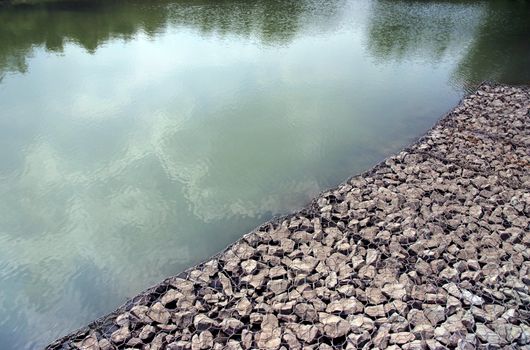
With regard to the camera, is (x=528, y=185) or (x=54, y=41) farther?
(x=54, y=41)

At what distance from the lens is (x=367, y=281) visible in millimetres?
4305

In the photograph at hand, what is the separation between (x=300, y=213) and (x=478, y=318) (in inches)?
91.2

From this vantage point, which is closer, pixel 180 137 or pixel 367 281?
pixel 367 281

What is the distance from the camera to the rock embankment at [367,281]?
148 inches

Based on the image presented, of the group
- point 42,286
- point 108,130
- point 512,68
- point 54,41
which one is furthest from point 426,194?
point 54,41

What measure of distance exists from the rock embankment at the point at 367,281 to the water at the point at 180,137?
757mm

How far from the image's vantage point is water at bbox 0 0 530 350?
16.7ft

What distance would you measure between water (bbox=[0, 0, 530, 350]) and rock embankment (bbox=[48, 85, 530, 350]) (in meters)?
0.76

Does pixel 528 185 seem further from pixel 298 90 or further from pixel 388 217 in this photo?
pixel 298 90

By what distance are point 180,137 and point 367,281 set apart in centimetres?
447

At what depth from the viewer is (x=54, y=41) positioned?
12.1m

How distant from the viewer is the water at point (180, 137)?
5.09 m

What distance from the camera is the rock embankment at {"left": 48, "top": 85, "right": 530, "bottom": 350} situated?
12.4ft

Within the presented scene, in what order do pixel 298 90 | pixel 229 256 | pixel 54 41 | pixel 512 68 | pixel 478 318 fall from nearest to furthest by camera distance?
1. pixel 478 318
2. pixel 229 256
3. pixel 298 90
4. pixel 512 68
5. pixel 54 41
